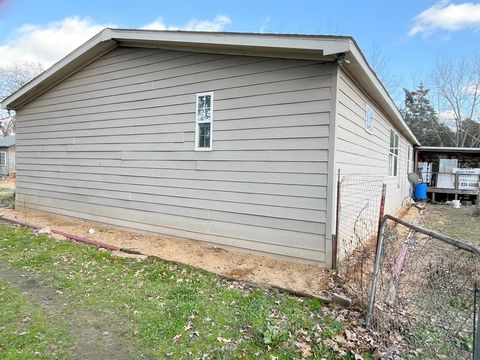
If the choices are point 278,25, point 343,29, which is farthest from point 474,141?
point 278,25

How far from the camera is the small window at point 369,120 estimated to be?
698cm

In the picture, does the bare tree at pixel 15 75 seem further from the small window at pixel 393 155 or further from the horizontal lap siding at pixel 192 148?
the small window at pixel 393 155

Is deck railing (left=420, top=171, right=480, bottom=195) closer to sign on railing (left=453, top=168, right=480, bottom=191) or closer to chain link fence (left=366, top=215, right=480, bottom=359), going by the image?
sign on railing (left=453, top=168, right=480, bottom=191)

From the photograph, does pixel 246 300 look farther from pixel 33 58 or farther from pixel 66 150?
pixel 33 58

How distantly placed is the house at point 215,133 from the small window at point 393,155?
1295 mm

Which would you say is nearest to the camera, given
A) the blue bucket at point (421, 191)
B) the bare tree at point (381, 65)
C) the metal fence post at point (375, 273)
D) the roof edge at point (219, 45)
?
the metal fence post at point (375, 273)

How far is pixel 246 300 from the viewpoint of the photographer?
156 inches

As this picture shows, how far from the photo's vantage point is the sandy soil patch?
15.0 ft

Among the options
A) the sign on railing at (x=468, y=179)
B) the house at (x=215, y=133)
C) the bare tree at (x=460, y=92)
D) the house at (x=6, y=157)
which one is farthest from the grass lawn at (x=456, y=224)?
the house at (x=6, y=157)

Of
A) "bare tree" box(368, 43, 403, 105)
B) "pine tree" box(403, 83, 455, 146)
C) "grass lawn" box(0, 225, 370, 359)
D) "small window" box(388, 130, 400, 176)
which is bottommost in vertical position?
"grass lawn" box(0, 225, 370, 359)

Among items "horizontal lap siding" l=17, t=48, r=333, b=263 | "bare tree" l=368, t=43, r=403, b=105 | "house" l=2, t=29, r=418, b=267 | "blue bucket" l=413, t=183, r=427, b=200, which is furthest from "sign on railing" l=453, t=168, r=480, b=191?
"horizontal lap siding" l=17, t=48, r=333, b=263

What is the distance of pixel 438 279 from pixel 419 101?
118 ft

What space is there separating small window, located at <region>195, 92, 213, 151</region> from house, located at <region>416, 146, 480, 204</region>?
554 inches

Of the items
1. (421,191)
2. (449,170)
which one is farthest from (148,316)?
(449,170)
